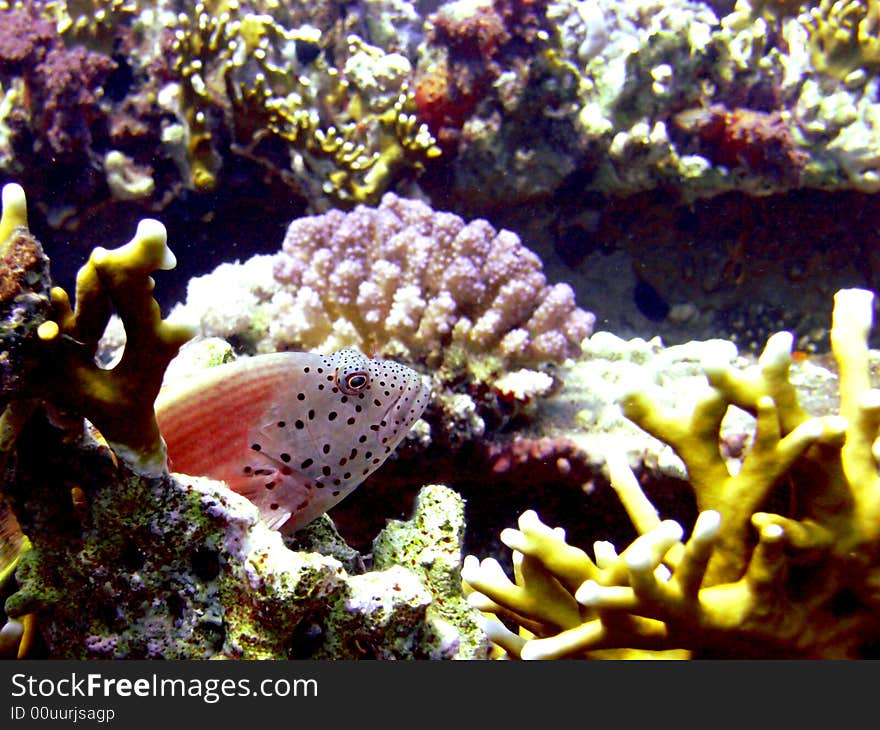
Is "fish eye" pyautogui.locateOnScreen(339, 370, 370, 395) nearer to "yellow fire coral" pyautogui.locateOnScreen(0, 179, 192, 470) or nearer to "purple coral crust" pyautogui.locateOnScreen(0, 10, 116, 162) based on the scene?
"yellow fire coral" pyautogui.locateOnScreen(0, 179, 192, 470)

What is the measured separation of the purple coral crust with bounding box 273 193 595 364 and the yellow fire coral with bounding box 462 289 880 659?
1823mm

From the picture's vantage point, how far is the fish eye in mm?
2436

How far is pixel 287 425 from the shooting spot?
2.39m

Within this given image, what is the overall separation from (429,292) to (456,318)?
0.26 m

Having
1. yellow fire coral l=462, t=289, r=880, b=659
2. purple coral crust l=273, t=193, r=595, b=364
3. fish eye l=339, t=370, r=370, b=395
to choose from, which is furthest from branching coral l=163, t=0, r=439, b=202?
yellow fire coral l=462, t=289, r=880, b=659

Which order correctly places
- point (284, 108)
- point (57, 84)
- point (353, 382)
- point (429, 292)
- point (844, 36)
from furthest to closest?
point (844, 36) → point (284, 108) → point (57, 84) → point (429, 292) → point (353, 382)

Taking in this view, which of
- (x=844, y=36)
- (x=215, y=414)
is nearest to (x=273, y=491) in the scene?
(x=215, y=414)

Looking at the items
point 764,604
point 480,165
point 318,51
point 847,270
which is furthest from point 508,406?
point 847,270

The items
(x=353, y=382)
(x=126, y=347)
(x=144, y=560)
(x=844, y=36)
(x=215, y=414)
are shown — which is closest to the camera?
(x=126, y=347)

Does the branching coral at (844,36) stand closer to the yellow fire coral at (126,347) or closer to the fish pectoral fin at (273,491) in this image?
the fish pectoral fin at (273,491)

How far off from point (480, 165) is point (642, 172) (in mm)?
1677

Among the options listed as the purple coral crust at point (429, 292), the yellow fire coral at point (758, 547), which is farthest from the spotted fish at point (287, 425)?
the purple coral crust at point (429, 292)

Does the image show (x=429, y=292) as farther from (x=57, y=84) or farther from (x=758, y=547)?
(x=57, y=84)

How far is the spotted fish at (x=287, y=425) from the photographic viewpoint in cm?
229
